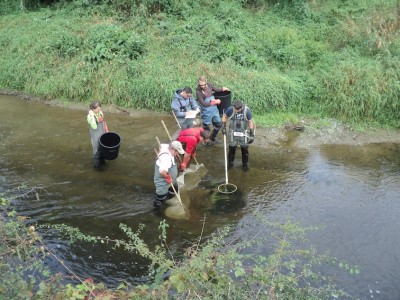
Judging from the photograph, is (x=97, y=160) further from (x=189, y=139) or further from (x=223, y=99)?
(x=223, y=99)

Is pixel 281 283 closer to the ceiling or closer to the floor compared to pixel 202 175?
closer to the ceiling

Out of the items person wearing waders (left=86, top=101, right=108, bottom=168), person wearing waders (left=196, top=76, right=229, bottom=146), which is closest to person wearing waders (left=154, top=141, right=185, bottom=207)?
person wearing waders (left=86, top=101, right=108, bottom=168)

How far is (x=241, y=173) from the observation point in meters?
9.66

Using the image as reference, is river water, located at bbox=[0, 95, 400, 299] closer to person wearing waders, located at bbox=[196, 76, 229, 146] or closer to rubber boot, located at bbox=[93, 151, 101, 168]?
rubber boot, located at bbox=[93, 151, 101, 168]

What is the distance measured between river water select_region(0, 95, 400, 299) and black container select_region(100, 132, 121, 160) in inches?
22.3

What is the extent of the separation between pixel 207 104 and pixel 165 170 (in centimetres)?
313

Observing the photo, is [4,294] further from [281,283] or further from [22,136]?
[22,136]

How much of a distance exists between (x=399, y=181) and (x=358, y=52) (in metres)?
5.64

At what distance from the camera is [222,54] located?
1338 cm

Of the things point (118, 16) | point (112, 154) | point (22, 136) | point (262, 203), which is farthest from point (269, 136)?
point (118, 16)

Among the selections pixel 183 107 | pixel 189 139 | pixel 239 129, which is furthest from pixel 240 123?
pixel 183 107

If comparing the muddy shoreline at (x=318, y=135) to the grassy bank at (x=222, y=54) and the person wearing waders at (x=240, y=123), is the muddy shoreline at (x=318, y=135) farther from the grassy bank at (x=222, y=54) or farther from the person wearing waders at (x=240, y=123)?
the person wearing waders at (x=240, y=123)

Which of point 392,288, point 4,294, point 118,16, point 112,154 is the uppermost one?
point 118,16

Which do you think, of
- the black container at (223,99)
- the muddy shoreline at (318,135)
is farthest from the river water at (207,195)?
the black container at (223,99)
